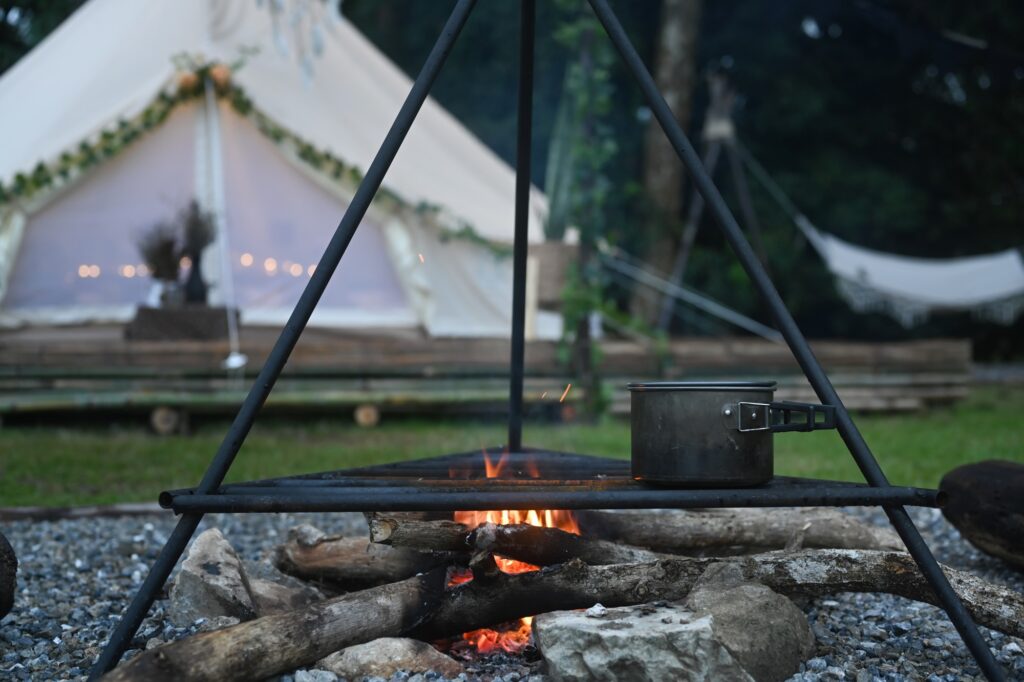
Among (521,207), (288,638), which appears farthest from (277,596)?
(521,207)

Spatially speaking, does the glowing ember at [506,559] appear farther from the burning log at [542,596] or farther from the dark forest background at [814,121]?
the dark forest background at [814,121]

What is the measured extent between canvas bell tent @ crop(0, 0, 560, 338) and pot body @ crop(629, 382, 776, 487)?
5546 millimetres

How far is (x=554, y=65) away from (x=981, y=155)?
612cm

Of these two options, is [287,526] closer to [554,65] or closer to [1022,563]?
[1022,563]

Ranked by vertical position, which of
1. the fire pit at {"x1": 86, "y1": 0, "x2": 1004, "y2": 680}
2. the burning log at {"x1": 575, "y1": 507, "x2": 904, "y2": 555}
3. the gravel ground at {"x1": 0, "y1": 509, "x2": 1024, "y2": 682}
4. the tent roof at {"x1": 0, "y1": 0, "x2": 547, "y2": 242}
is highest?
the tent roof at {"x1": 0, "y1": 0, "x2": 547, "y2": 242}

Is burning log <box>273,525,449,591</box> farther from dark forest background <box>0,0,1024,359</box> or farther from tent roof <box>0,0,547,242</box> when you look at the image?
dark forest background <box>0,0,1024,359</box>

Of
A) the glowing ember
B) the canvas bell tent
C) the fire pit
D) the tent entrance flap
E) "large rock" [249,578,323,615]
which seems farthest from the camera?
the tent entrance flap

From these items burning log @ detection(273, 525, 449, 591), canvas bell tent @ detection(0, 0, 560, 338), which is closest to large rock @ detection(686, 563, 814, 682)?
burning log @ detection(273, 525, 449, 591)

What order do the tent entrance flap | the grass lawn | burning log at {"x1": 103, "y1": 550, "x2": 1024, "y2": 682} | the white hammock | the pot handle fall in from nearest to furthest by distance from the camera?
the pot handle → burning log at {"x1": 103, "y1": 550, "x2": 1024, "y2": 682} → the grass lawn → the tent entrance flap → the white hammock

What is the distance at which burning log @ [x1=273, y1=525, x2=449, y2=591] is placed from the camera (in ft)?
8.45

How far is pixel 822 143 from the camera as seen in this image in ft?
50.8

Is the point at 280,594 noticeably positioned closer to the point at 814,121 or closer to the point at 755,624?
the point at 755,624

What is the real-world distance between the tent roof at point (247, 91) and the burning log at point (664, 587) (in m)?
5.53

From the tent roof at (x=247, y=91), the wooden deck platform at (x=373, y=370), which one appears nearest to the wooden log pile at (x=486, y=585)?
the wooden deck platform at (x=373, y=370)
